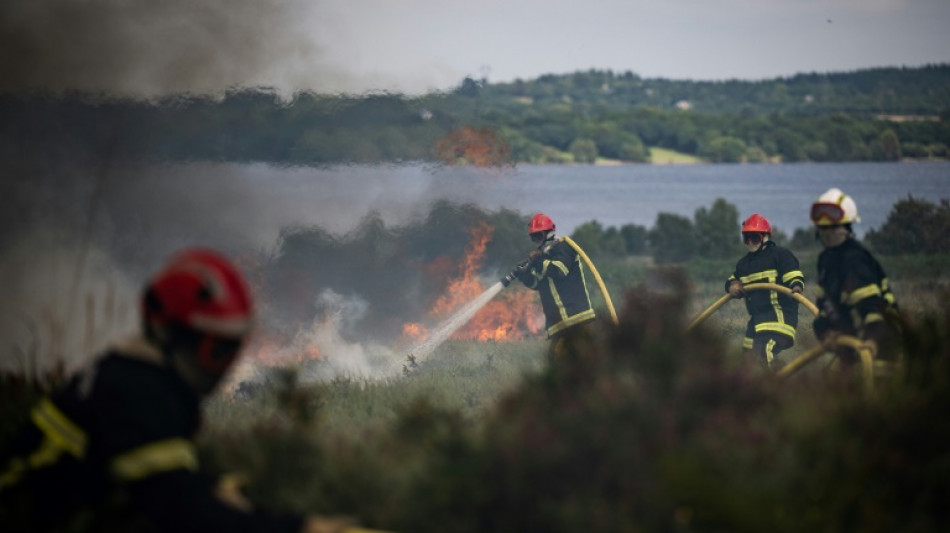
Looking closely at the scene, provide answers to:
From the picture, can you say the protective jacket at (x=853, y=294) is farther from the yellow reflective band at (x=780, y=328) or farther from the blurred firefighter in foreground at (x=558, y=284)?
the blurred firefighter in foreground at (x=558, y=284)

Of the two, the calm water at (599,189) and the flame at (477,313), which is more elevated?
the calm water at (599,189)

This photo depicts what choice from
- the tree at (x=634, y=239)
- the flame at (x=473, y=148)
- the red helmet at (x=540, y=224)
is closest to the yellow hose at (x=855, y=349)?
the red helmet at (x=540, y=224)

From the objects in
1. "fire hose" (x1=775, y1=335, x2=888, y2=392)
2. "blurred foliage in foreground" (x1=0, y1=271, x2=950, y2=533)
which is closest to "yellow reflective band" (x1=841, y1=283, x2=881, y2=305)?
"fire hose" (x1=775, y1=335, x2=888, y2=392)

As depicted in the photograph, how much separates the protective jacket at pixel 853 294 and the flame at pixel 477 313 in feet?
36.1

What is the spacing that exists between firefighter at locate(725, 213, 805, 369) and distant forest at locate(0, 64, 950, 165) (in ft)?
25.0

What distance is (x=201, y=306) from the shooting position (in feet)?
13.5

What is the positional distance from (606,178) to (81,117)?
399 ft

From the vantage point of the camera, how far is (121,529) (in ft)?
13.8

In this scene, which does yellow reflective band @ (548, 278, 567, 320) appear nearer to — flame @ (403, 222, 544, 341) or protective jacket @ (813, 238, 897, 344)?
protective jacket @ (813, 238, 897, 344)

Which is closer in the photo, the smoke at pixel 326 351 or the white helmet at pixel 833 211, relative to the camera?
the white helmet at pixel 833 211

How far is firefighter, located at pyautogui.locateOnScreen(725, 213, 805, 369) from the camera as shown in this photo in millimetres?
12109

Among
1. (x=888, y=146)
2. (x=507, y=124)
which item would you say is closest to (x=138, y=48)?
(x=507, y=124)

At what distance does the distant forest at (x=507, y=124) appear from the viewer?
1572cm

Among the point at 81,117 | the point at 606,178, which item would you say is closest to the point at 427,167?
the point at 81,117
